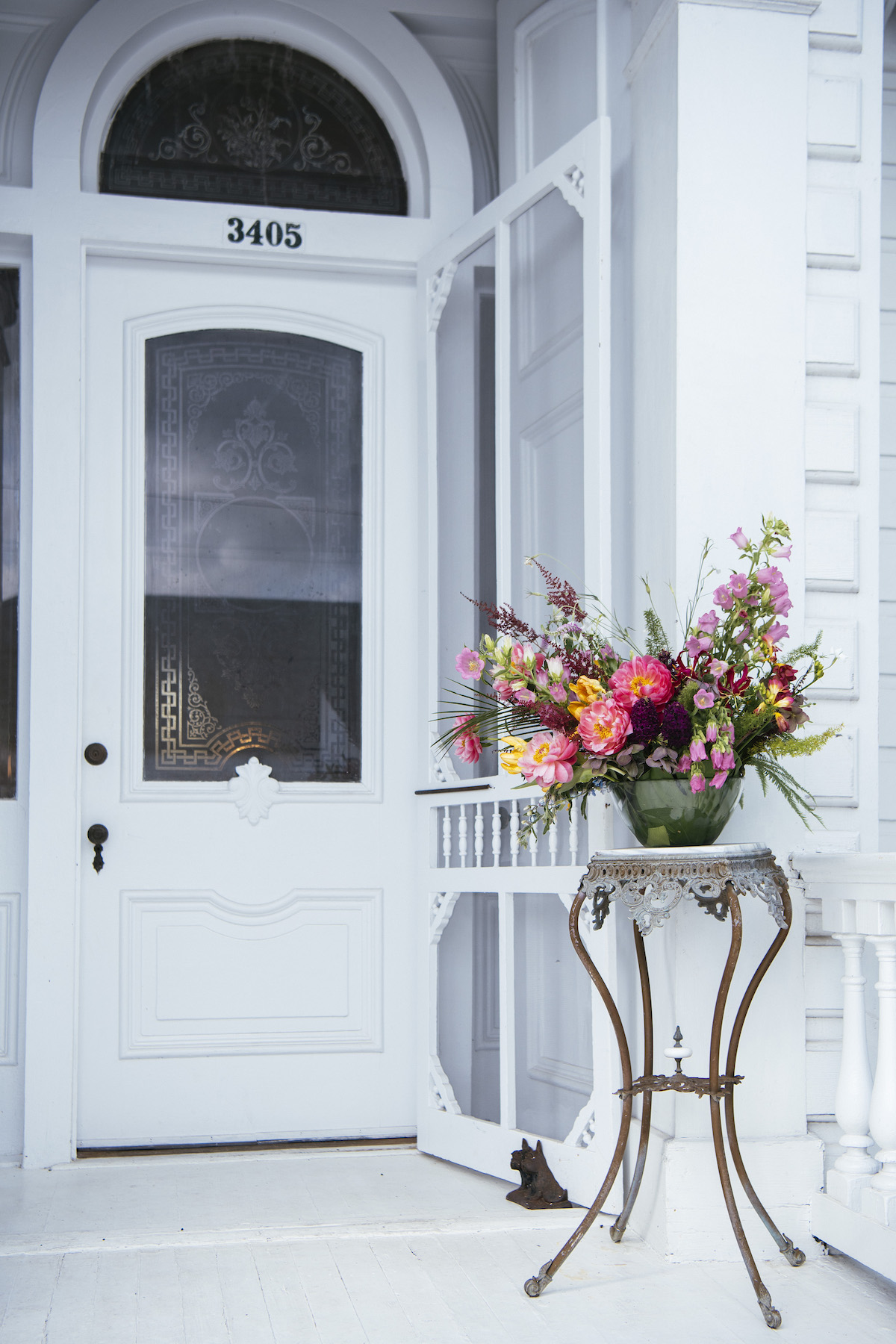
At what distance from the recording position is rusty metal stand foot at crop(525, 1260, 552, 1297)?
217 cm

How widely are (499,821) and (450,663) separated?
1.51ft

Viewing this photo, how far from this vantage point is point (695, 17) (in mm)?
2527

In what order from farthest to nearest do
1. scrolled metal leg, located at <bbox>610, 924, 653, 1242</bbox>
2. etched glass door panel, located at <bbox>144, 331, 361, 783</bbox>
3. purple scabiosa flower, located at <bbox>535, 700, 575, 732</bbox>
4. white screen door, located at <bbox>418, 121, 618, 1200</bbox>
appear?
etched glass door panel, located at <bbox>144, 331, 361, 783</bbox> < white screen door, located at <bbox>418, 121, 618, 1200</bbox> < scrolled metal leg, located at <bbox>610, 924, 653, 1242</bbox> < purple scabiosa flower, located at <bbox>535, 700, 575, 732</bbox>

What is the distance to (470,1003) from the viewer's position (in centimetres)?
308

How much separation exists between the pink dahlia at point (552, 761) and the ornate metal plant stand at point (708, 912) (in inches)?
8.6

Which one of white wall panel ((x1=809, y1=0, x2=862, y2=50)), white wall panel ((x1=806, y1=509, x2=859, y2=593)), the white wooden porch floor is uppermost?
white wall panel ((x1=809, y1=0, x2=862, y2=50))

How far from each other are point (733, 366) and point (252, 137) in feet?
5.18

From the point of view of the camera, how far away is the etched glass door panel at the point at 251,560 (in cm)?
320

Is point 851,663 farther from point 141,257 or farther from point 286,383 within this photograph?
point 141,257

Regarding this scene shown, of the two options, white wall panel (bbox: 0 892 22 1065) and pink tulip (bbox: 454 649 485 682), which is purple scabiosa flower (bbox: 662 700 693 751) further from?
white wall panel (bbox: 0 892 22 1065)

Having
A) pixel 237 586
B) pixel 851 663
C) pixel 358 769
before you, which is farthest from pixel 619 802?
pixel 237 586

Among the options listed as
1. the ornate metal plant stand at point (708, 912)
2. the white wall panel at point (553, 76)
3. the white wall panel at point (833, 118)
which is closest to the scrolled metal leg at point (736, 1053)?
the ornate metal plant stand at point (708, 912)

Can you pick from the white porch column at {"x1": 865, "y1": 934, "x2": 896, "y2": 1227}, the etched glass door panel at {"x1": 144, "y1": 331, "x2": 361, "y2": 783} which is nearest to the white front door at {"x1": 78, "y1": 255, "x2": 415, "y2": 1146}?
the etched glass door panel at {"x1": 144, "y1": 331, "x2": 361, "y2": 783}

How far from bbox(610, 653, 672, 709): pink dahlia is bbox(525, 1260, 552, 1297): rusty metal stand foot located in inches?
39.6
